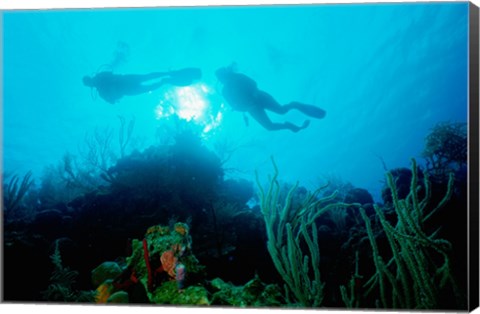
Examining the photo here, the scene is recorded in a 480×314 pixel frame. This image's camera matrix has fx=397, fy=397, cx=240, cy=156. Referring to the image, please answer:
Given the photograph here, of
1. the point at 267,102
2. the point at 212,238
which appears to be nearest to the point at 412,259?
the point at 212,238

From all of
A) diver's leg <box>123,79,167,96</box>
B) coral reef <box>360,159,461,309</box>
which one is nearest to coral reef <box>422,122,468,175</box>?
coral reef <box>360,159,461,309</box>

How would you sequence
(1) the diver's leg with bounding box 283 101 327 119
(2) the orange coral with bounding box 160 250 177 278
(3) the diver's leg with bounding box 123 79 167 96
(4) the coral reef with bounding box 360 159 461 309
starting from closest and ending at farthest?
(4) the coral reef with bounding box 360 159 461 309 → (2) the orange coral with bounding box 160 250 177 278 → (3) the diver's leg with bounding box 123 79 167 96 → (1) the diver's leg with bounding box 283 101 327 119

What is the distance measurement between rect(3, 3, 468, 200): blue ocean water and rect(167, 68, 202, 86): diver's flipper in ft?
0.29

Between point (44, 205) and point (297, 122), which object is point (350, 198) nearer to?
point (297, 122)

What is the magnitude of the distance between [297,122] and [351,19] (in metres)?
1.99

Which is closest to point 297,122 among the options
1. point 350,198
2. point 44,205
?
point 350,198

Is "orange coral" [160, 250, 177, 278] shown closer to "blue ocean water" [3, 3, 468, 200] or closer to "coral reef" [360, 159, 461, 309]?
"blue ocean water" [3, 3, 468, 200]

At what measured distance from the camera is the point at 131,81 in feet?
17.4

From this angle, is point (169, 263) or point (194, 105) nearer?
point (169, 263)

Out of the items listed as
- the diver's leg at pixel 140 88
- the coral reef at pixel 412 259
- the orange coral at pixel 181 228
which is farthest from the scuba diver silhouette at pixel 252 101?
the coral reef at pixel 412 259

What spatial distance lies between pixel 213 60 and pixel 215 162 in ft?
4.77

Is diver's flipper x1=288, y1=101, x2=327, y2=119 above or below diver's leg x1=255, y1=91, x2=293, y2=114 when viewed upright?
below

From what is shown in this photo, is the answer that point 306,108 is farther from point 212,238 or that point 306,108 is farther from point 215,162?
point 212,238

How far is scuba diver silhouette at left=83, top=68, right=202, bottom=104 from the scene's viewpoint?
16.4 ft
